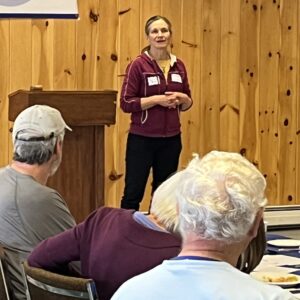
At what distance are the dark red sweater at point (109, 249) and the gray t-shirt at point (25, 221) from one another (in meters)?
0.45

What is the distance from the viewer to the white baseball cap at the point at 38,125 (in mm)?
3010

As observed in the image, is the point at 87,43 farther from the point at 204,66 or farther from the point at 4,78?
the point at 204,66

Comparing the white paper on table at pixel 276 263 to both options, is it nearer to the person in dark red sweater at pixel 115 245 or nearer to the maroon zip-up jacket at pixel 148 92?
the person in dark red sweater at pixel 115 245

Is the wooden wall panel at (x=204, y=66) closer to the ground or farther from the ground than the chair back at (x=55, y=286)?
farther from the ground

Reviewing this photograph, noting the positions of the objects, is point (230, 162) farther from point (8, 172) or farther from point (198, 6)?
point (198, 6)

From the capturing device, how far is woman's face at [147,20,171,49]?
218 inches

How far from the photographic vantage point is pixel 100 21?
20.1ft

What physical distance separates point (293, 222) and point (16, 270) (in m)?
3.92

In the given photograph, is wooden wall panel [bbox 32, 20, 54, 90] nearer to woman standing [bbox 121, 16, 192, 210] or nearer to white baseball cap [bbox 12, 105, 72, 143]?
woman standing [bbox 121, 16, 192, 210]

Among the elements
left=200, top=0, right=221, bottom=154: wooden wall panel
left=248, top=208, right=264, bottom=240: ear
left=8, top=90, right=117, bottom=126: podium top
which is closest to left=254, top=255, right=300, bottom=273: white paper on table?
left=248, top=208, right=264, bottom=240: ear

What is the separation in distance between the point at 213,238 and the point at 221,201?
80 mm

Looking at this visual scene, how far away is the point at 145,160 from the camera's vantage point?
557cm

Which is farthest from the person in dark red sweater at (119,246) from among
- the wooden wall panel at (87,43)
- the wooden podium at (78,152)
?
the wooden wall panel at (87,43)

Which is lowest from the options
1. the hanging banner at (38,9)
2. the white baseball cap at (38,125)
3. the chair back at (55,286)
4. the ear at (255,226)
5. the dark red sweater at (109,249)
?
the chair back at (55,286)
